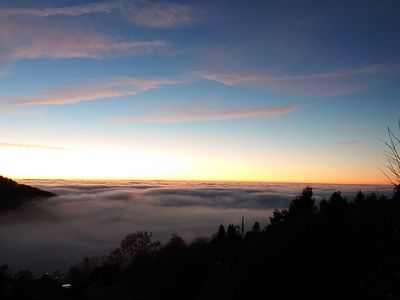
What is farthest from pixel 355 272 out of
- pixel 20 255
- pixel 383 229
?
pixel 20 255

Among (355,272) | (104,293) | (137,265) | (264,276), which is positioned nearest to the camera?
(355,272)

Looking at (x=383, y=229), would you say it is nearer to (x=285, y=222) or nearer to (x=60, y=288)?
(x=285, y=222)

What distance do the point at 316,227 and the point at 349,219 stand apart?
3.23ft

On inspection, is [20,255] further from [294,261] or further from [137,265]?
[294,261]

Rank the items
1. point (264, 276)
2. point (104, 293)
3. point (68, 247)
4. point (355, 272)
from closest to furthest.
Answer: point (355, 272) → point (264, 276) → point (104, 293) → point (68, 247)

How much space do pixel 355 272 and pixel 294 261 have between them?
80.1 inches

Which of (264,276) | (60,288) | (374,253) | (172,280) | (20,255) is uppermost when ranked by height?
(374,253)

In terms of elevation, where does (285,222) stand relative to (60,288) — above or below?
above

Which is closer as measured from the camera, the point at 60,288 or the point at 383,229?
the point at 383,229

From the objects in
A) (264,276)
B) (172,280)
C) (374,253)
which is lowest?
(172,280)

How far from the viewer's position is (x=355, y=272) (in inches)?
395

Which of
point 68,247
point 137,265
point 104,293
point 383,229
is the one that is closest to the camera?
point 383,229

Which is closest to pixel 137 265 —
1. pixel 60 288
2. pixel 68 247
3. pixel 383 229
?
pixel 60 288

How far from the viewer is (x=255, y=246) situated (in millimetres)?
14008
